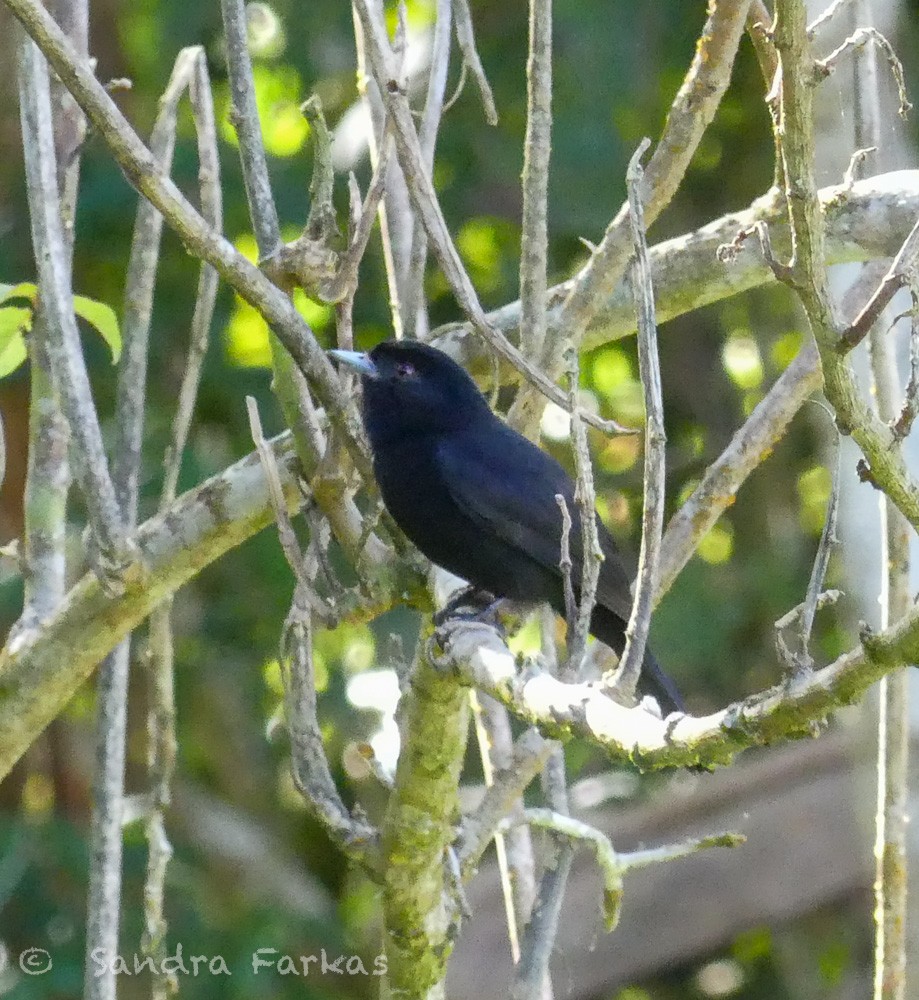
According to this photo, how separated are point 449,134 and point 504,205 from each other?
63cm

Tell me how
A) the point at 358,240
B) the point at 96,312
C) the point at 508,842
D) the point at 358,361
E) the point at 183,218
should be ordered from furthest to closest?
the point at 358,361, the point at 508,842, the point at 96,312, the point at 358,240, the point at 183,218

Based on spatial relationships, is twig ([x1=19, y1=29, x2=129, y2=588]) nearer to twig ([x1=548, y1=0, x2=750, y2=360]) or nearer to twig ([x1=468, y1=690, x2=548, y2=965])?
twig ([x1=468, y1=690, x2=548, y2=965])

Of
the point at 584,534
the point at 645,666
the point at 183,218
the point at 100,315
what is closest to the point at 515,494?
the point at 645,666

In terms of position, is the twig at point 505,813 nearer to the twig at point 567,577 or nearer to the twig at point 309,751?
the twig at point 309,751

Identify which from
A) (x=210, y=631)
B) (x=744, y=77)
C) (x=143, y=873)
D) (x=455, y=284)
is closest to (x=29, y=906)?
(x=143, y=873)

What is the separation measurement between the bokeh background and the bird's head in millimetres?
1079

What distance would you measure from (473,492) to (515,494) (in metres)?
0.11

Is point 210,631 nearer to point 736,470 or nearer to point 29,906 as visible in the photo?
point 29,906

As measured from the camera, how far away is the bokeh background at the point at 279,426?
204 inches

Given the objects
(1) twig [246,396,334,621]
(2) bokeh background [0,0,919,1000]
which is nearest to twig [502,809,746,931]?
(1) twig [246,396,334,621]

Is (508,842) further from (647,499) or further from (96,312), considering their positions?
(647,499)

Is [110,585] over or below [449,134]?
below

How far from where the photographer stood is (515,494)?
3932 mm

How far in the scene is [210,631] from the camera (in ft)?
18.9
